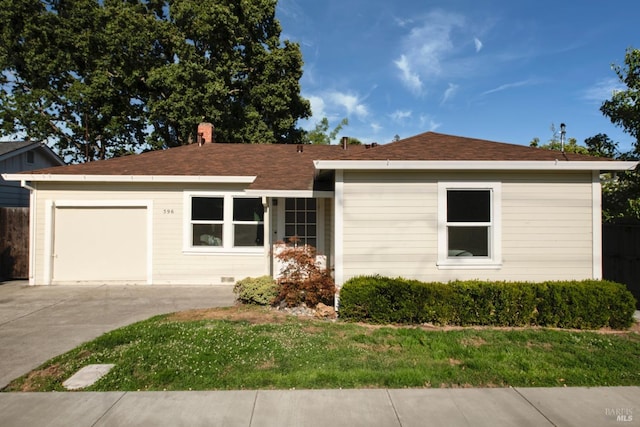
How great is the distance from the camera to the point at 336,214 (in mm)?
7449

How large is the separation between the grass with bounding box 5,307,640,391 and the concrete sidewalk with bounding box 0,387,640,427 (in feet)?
0.67

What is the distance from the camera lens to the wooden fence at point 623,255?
8.40 meters

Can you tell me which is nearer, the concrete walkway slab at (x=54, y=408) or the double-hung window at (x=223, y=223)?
the concrete walkway slab at (x=54, y=408)

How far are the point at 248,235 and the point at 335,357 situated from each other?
6.17 meters

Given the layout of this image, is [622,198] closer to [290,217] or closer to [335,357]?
[290,217]

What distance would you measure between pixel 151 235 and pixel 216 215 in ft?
5.97

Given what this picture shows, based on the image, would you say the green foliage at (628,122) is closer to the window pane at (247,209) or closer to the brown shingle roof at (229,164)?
the brown shingle roof at (229,164)

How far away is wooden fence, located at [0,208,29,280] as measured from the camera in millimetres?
11133

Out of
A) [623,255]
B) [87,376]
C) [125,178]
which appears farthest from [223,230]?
[623,255]

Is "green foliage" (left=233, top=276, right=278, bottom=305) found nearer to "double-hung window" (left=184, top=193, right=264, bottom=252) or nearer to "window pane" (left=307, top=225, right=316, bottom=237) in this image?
"window pane" (left=307, top=225, right=316, bottom=237)

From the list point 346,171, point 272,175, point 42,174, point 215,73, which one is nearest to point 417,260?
point 346,171

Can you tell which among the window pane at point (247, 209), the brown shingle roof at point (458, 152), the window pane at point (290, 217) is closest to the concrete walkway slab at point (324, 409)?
the brown shingle roof at point (458, 152)

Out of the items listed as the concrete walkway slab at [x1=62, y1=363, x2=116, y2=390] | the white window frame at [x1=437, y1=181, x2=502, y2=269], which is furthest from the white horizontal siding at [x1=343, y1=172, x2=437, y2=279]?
the concrete walkway slab at [x1=62, y1=363, x2=116, y2=390]

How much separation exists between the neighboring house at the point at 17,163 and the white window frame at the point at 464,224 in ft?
52.5
